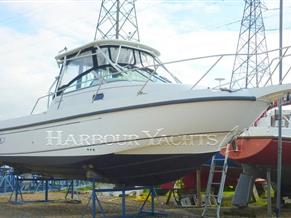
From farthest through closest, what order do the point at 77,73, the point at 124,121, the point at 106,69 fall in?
the point at 77,73, the point at 106,69, the point at 124,121

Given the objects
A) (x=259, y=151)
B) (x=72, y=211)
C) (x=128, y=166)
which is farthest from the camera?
(x=72, y=211)

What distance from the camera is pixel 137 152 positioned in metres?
7.07

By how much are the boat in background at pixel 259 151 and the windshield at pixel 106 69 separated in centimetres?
208

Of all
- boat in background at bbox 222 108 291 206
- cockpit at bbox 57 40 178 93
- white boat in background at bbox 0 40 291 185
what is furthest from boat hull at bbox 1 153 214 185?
boat in background at bbox 222 108 291 206

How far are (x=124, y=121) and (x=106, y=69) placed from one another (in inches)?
60.2

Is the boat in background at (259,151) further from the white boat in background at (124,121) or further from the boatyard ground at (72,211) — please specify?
the white boat in background at (124,121)

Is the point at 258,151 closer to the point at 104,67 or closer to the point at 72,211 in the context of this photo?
the point at 104,67

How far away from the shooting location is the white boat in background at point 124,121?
21.8 feet

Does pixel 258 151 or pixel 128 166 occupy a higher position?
pixel 258 151

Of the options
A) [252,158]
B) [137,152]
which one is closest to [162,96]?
[137,152]

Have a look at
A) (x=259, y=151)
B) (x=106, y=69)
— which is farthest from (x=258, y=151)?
(x=106, y=69)

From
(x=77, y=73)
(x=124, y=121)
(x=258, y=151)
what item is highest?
(x=77, y=73)

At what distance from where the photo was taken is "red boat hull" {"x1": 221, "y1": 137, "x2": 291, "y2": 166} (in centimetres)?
868

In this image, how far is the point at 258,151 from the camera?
8.73m
